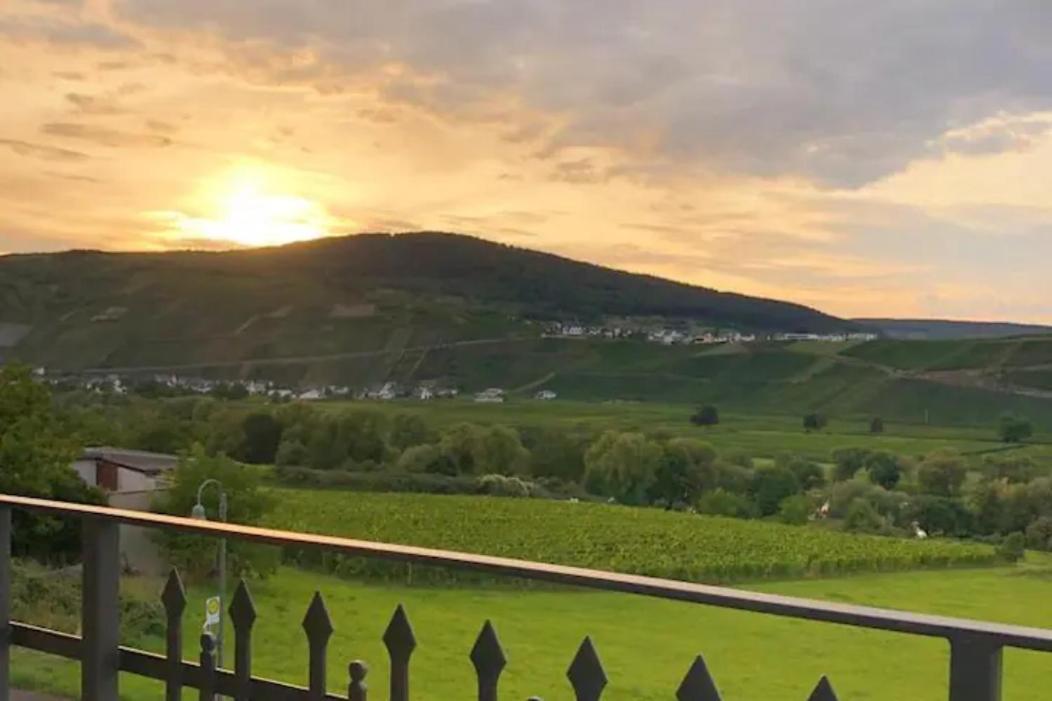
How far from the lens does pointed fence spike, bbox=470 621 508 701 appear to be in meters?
1.38

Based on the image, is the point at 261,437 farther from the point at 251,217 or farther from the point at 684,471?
the point at 684,471

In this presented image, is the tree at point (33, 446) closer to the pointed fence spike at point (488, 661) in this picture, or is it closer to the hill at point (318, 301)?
the hill at point (318, 301)

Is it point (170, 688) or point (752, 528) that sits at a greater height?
point (170, 688)

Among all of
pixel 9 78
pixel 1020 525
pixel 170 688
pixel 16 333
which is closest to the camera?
pixel 170 688

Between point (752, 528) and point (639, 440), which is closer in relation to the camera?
point (752, 528)

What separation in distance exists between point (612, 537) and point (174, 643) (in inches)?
1047

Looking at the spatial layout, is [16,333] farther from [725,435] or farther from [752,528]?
[725,435]

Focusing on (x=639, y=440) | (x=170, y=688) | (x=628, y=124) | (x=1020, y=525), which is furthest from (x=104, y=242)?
(x=170, y=688)

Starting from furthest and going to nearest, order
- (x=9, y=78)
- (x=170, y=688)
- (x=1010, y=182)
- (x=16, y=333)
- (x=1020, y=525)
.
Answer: (x=1020, y=525)
(x=1010, y=182)
(x=16, y=333)
(x=9, y=78)
(x=170, y=688)

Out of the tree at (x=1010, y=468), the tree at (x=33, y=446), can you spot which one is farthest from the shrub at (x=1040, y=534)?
the tree at (x=33, y=446)

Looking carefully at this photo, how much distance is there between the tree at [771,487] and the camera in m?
32.2

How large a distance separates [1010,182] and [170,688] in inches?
1061

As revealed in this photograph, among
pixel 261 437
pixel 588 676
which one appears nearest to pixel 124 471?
pixel 261 437

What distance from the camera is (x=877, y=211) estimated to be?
126 ft
